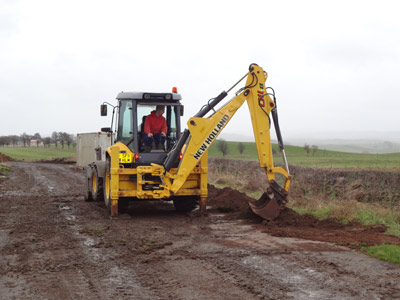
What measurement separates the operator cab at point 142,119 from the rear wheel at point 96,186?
201 cm

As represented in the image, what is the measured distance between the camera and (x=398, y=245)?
711 cm

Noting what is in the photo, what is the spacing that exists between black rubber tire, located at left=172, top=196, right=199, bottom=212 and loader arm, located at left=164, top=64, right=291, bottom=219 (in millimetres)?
1190

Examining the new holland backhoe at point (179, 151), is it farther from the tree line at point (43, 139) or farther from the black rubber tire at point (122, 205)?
the tree line at point (43, 139)

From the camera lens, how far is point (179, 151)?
1017 cm

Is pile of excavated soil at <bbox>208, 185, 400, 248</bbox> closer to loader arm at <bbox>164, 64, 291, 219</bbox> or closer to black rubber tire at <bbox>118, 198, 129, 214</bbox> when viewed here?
loader arm at <bbox>164, 64, 291, 219</bbox>

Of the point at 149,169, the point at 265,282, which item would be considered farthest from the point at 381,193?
the point at 265,282

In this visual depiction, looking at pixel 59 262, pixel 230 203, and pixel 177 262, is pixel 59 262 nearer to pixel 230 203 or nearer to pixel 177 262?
pixel 177 262

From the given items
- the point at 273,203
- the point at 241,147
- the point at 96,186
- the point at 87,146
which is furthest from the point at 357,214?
the point at 241,147

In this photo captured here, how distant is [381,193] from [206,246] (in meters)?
7.78

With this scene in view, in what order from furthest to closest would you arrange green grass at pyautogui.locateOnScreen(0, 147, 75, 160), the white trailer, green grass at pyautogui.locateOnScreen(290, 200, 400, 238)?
green grass at pyautogui.locateOnScreen(0, 147, 75, 160)
the white trailer
green grass at pyautogui.locateOnScreen(290, 200, 400, 238)

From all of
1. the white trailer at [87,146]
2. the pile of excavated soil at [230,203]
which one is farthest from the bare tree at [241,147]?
the pile of excavated soil at [230,203]

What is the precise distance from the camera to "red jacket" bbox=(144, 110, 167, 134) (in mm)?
10742

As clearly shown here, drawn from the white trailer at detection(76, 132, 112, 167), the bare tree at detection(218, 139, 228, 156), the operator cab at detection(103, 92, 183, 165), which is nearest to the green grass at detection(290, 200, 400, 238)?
the operator cab at detection(103, 92, 183, 165)

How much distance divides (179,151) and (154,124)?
105cm
